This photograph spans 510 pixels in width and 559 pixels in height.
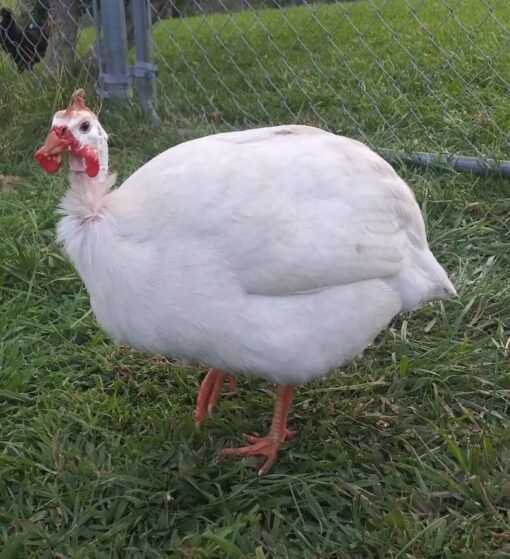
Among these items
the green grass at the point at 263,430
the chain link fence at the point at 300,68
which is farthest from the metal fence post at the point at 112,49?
the green grass at the point at 263,430

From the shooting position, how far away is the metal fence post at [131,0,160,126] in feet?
12.2

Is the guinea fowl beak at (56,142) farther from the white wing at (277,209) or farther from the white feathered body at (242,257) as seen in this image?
the white wing at (277,209)

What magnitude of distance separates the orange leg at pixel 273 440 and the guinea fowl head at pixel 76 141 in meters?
0.77

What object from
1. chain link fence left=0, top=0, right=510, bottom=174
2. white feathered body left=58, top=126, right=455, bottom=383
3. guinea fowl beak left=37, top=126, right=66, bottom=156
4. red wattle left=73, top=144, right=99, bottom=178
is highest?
guinea fowl beak left=37, top=126, right=66, bottom=156

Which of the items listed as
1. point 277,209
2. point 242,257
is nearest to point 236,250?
point 242,257

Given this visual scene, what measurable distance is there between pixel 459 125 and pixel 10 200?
83.4 inches

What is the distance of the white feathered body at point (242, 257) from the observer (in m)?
1.72

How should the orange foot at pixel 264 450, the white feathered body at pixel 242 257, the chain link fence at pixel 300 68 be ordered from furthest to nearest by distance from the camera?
the chain link fence at pixel 300 68
the orange foot at pixel 264 450
the white feathered body at pixel 242 257

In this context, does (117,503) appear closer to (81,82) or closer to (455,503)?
(455,503)

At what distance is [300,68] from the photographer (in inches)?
180

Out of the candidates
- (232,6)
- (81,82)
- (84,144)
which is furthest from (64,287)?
(232,6)

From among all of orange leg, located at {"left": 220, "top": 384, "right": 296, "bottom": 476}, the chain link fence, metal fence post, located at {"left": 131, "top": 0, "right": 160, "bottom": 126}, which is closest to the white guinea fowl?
orange leg, located at {"left": 220, "top": 384, "right": 296, "bottom": 476}

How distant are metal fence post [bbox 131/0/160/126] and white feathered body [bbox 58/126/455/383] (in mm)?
2118

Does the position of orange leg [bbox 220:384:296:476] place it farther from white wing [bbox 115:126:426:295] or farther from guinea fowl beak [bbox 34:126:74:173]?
guinea fowl beak [bbox 34:126:74:173]
